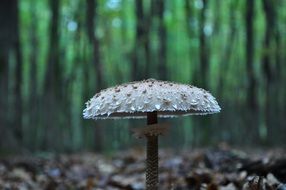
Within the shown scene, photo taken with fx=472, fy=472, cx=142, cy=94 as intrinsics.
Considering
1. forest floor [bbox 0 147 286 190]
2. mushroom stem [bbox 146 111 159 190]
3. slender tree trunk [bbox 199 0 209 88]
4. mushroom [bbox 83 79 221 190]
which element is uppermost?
slender tree trunk [bbox 199 0 209 88]

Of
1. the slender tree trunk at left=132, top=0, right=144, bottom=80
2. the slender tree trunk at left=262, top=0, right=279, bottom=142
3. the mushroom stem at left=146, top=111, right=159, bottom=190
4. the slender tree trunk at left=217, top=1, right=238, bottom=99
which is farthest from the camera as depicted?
the slender tree trunk at left=217, top=1, right=238, bottom=99

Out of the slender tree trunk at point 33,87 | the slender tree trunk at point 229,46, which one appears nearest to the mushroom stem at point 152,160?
the slender tree trunk at point 229,46

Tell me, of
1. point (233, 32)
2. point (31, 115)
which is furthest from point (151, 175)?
point (31, 115)

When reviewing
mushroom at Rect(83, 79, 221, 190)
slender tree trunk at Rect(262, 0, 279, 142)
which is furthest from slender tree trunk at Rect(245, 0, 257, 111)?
mushroom at Rect(83, 79, 221, 190)

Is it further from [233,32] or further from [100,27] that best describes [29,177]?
[100,27]

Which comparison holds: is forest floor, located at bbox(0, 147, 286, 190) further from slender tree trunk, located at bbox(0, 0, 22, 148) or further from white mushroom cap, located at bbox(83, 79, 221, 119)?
slender tree trunk, located at bbox(0, 0, 22, 148)

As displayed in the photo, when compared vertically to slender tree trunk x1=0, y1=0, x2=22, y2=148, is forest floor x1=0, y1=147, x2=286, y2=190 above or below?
below

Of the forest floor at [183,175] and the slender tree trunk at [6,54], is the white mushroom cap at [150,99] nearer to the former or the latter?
the forest floor at [183,175]
